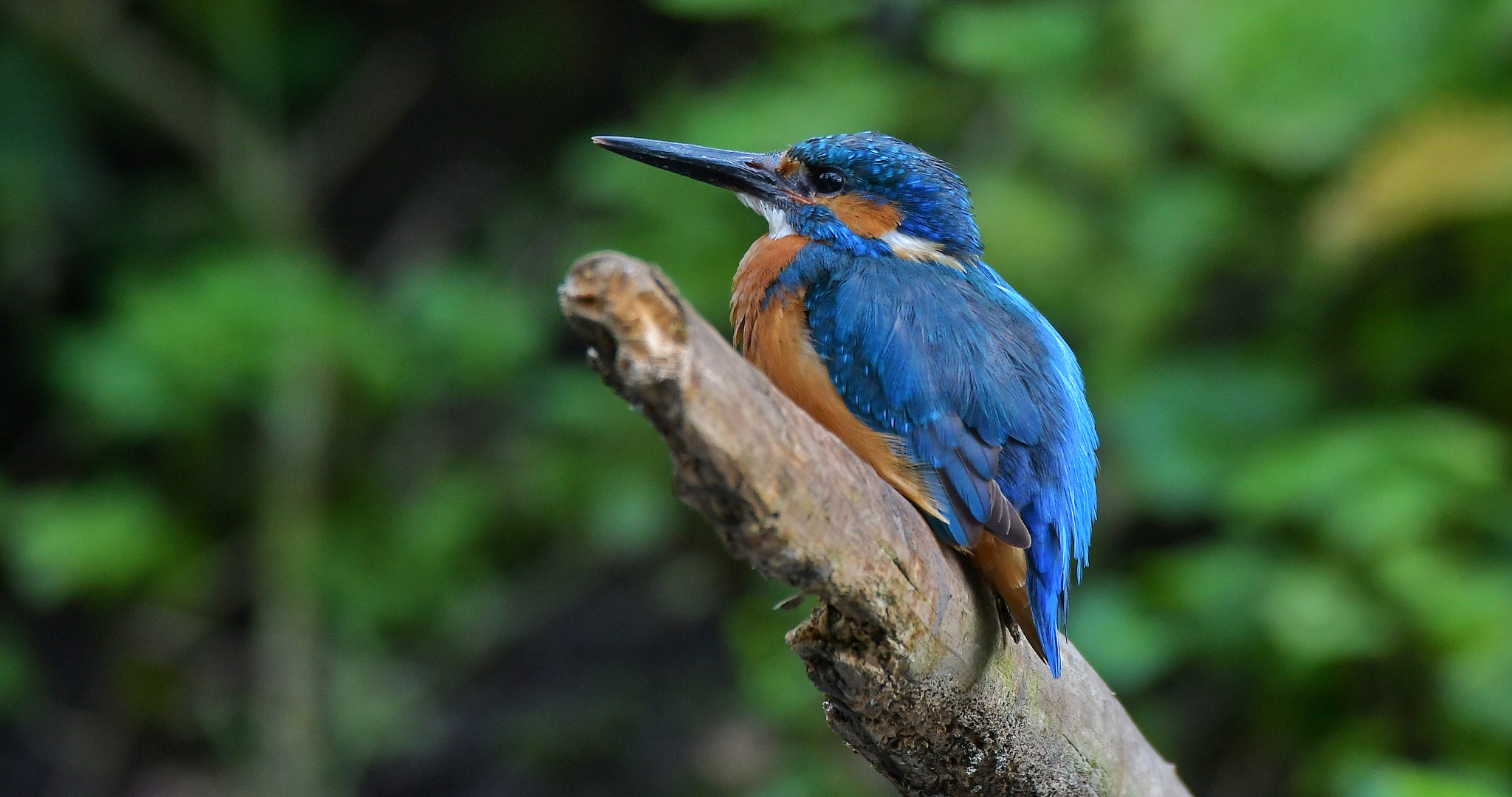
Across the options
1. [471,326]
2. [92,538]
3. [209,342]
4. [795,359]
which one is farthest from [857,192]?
[92,538]

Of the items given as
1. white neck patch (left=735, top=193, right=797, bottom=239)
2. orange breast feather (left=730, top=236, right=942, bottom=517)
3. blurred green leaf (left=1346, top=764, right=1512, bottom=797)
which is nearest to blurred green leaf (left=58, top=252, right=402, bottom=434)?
white neck patch (left=735, top=193, right=797, bottom=239)

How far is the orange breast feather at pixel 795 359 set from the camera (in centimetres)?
141

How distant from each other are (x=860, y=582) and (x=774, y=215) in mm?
828

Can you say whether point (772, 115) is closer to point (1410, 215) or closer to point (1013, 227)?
point (1013, 227)

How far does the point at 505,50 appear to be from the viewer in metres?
4.49

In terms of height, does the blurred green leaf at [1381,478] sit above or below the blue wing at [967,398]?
below

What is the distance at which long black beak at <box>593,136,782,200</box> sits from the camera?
1.74 m

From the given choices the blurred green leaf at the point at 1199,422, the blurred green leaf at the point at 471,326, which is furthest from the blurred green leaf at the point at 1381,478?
the blurred green leaf at the point at 471,326

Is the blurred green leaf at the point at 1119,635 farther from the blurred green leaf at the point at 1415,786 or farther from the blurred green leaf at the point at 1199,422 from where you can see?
the blurred green leaf at the point at 1415,786

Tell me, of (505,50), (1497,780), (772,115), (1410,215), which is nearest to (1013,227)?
(772,115)

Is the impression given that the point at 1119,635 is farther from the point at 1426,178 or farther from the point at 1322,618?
the point at 1426,178

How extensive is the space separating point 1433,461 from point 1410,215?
58 centimetres

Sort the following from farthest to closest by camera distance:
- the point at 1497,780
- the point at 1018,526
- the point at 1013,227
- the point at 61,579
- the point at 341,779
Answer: the point at 341,779, the point at 61,579, the point at 1013,227, the point at 1497,780, the point at 1018,526

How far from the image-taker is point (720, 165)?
1821mm
